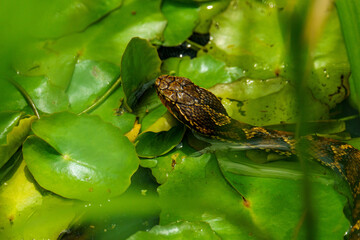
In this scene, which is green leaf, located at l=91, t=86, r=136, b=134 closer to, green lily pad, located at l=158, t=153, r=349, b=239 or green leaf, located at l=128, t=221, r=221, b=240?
green lily pad, located at l=158, t=153, r=349, b=239

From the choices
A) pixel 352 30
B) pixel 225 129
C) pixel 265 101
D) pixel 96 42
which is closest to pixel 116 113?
pixel 96 42

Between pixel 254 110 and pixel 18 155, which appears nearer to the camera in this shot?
pixel 18 155

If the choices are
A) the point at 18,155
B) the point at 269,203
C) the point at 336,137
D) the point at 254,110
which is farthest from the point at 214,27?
the point at 18,155

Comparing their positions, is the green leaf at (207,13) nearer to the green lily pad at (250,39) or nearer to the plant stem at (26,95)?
the green lily pad at (250,39)

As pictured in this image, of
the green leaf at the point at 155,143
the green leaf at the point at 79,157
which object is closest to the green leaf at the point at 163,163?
the green leaf at the point at 155,143

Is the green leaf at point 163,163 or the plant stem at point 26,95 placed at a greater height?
the plant stem at point 26,95

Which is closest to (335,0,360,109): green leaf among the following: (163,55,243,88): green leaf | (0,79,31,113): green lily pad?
(163,55,243,88): green leaf

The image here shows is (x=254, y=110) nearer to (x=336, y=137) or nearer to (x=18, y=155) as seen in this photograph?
(x=336, y=137)
